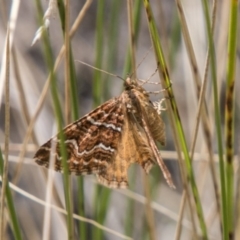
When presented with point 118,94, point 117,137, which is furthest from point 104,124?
point 118,94

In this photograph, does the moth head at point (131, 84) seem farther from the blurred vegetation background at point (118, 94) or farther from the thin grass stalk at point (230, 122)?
the thin grass stalk at point (230, 122)

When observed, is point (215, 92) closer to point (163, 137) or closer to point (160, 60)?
point (160, 60)

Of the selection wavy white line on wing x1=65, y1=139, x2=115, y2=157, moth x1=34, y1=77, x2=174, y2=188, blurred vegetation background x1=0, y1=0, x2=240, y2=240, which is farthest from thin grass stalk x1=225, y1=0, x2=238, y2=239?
wavy white line on wing x1=65, y1=139, x2=115, y2=157

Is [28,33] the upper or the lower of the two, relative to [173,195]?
upper

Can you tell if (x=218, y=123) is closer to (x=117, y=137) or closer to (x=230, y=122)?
(x=230, y=122)

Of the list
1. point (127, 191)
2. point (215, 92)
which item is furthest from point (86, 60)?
point (215, 92)
